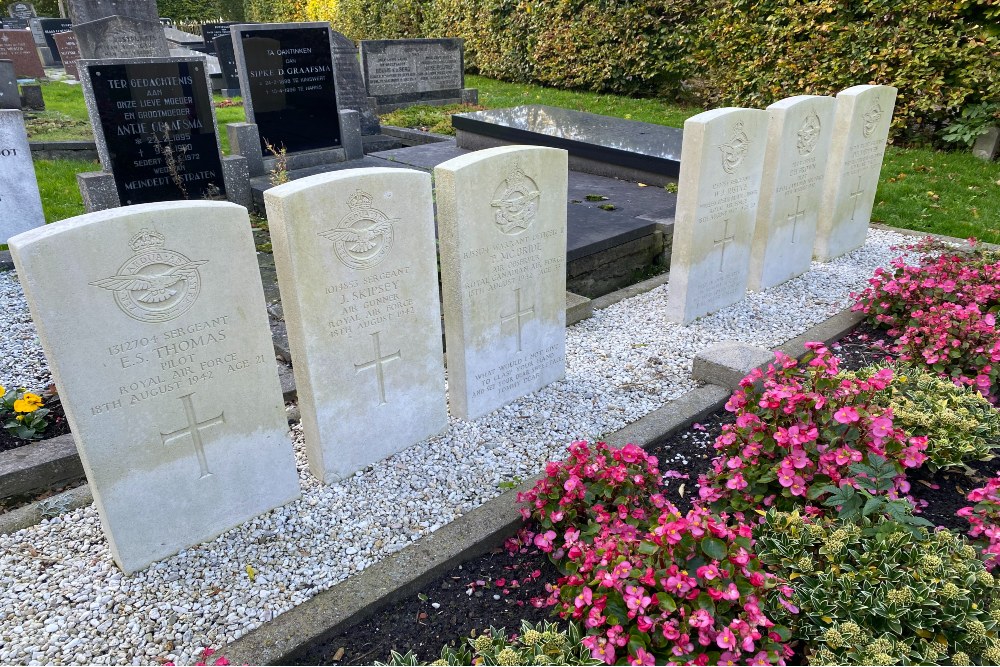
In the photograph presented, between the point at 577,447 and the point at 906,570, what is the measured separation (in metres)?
1.32

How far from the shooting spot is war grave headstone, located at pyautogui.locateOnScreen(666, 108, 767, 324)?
15.4ft

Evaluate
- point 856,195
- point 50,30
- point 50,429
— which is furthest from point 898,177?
point 50,30

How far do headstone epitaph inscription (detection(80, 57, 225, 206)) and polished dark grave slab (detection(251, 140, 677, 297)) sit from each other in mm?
775

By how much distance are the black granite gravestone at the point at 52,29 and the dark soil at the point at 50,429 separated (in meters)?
22.8

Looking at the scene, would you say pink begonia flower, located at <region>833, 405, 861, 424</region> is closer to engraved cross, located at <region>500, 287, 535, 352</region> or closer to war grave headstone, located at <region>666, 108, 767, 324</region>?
engraved cross, located at <region>500, 287, 535, 352</region>

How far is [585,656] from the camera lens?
7.49ft

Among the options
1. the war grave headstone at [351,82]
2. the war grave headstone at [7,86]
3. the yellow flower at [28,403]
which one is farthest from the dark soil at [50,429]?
the war grave headstone at [7,86]

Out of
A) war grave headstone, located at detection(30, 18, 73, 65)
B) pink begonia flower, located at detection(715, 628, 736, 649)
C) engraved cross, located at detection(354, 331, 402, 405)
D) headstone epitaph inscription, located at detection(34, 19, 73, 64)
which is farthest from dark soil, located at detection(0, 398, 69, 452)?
headstone epitaph inscription, located at detection(34, 19, 73, 64)

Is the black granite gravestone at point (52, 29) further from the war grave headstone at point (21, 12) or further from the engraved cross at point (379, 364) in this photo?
the engraved cross at point (379, 364)

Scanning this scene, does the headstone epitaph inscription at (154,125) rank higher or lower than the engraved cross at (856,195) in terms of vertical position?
higher

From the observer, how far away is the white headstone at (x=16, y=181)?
6074 millimetres

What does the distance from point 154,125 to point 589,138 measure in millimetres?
4803

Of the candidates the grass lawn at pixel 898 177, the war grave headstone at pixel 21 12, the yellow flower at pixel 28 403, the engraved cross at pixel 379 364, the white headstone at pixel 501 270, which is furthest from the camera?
the war grave headstone at pixel 21 12

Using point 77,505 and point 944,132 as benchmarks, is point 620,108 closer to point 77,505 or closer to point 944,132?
point 944,132
